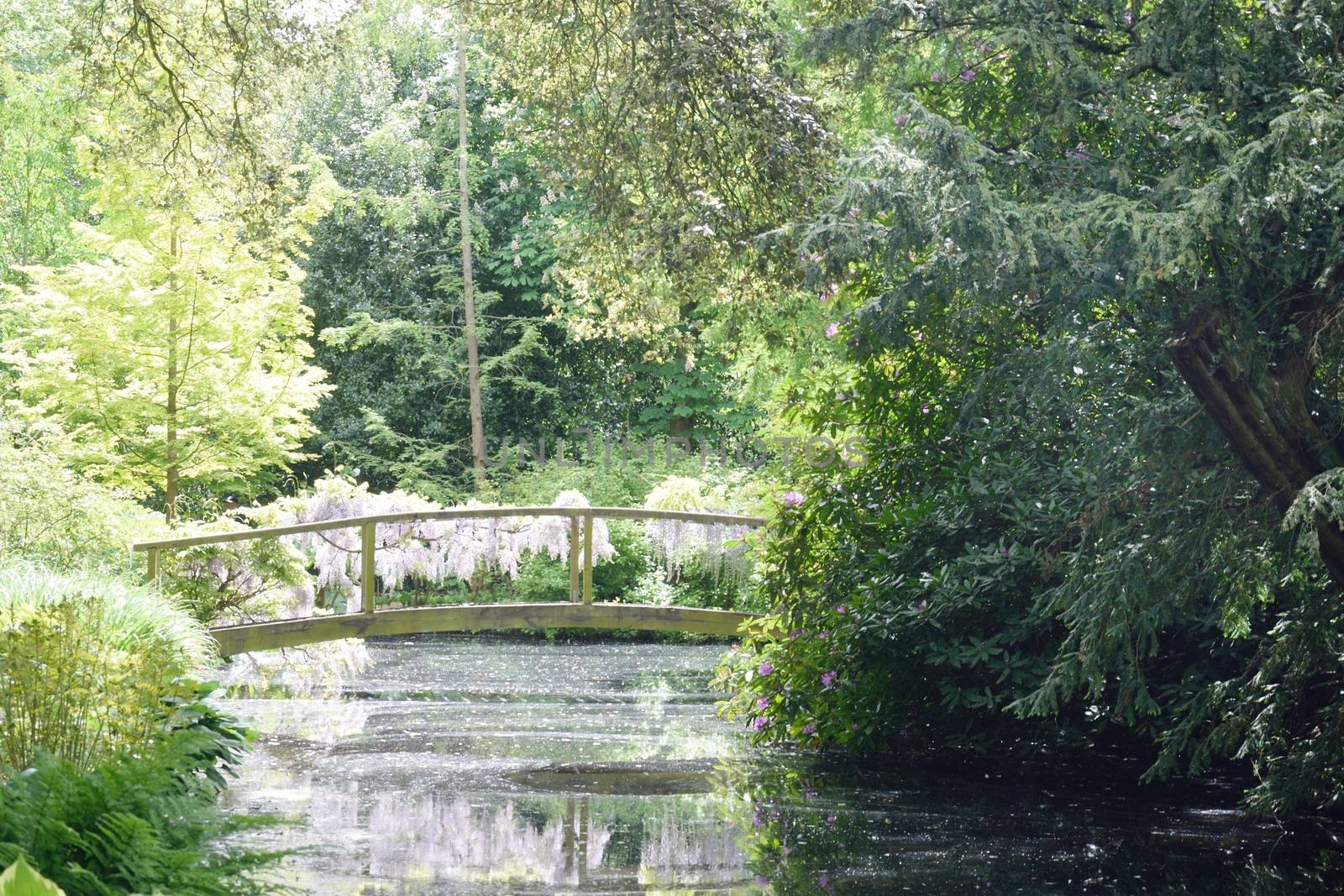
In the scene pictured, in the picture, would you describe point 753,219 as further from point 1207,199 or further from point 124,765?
point 124,765

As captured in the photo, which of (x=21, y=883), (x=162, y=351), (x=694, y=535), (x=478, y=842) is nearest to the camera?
(x=21, y=883)

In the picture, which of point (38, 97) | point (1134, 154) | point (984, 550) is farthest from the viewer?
point (38, 97)

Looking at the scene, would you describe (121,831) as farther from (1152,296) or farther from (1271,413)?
(1271,413)

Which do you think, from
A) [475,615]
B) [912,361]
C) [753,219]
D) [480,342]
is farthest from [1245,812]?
[480,342]

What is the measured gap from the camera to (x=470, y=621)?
1134cm

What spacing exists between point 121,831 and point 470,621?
7.39m

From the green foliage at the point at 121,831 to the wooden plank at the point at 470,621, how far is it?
243 inches

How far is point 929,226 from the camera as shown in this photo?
5.14 meters

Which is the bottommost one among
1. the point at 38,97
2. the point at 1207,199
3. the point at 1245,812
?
the point at 1245,812

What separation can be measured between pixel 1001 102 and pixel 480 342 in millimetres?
16893

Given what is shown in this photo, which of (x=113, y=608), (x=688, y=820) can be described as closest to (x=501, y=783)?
(x=688, y=820)

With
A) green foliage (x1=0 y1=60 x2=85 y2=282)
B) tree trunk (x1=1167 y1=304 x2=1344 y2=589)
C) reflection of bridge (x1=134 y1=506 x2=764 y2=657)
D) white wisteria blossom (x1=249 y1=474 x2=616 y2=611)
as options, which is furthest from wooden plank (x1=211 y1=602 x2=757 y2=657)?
green foliage (x1=0 y1=60 x2=85 y2=282)

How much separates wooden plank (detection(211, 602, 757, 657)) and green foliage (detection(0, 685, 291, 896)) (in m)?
6.17

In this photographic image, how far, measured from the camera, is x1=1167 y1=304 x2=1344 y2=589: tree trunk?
5.24 meters
